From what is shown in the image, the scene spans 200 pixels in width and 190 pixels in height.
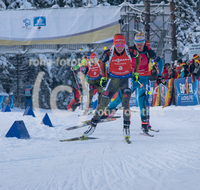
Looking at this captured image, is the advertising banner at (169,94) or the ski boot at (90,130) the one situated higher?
the advertising banner at (169,94)

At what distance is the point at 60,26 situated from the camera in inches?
579

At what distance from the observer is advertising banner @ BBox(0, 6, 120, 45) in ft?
47.6

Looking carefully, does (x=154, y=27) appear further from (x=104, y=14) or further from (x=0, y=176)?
(x=0, y=176)

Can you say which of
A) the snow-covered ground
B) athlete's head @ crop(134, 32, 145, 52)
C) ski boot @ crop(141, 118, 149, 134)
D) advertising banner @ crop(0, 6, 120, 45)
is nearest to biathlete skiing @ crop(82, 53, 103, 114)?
athlete's head @ crop(134, 32, 145, 52)

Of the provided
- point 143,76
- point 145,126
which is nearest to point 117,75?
point 143,76

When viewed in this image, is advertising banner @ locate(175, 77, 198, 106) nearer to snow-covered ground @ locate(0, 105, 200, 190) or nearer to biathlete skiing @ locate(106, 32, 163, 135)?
biathlete skiing @ locate(106, 32, 163, 135)

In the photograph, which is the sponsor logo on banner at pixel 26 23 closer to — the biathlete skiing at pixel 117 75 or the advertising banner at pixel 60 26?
the advertising banner at pixel 60 26

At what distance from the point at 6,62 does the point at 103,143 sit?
19108 mm

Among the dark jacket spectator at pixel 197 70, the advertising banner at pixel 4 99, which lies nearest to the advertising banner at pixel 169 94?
the dark jacket spectator at pixel 197 70

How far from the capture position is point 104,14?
14562 millimetres

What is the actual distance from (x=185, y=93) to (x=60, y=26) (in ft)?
26.0

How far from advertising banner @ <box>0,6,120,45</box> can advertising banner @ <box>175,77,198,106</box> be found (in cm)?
536

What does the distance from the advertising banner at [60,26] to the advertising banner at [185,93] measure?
17.6 ft

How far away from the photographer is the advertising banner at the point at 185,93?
10.1 metres
